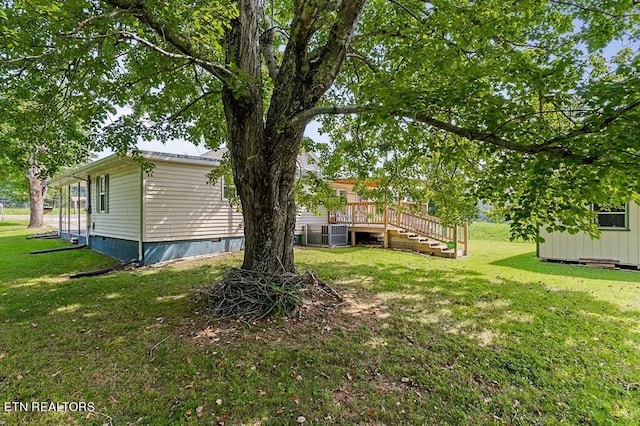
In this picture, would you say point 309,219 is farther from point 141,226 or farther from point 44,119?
point 44,119

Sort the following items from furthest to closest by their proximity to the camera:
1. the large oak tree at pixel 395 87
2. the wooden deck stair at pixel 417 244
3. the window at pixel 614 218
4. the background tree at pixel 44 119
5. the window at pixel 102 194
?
1. the window at pixel 102 194
2. the wooden deck stair at pixel 417 244
3. the window at pixel 614 218
4. the background tree at pixel 44 119
5. the large oak tree at pixel 395 87

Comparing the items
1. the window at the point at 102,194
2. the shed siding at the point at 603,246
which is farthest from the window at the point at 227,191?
the shed siding at the point at 603,246

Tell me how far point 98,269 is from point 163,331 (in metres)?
5.79

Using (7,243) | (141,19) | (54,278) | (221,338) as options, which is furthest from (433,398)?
(7,243)

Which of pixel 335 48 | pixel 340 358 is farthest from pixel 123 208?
pixel 340 358

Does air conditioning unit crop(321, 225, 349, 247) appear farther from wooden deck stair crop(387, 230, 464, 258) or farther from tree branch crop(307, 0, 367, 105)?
tree branch crop(307, 0, 367, 105)

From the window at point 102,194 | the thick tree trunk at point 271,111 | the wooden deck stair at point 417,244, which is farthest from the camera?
the window at point 102,194

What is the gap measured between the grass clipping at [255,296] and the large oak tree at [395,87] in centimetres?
27

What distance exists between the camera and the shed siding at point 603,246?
9.11 m

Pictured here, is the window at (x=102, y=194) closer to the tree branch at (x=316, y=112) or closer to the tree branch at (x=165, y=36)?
the tree branch at (x=165, y=36)

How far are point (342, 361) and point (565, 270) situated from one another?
8443mm

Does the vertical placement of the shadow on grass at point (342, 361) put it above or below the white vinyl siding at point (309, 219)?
below

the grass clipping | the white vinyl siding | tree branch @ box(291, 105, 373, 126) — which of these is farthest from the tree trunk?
tree branch @ box(291, 105, 373, 126)

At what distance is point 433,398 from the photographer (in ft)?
10.2
